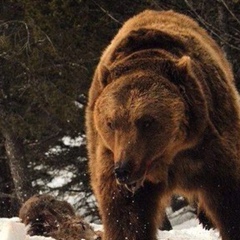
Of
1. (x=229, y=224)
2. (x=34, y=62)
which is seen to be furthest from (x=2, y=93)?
(x=229, y=224)

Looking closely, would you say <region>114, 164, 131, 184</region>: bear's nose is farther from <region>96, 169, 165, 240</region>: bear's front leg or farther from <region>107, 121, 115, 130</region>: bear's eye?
<region>96, 169, 165, 240</region>: bear's front leg

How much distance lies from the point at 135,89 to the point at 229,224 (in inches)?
51.8

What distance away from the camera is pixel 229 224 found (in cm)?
497

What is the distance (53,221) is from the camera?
6.62 m

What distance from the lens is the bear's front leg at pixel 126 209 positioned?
4734mm

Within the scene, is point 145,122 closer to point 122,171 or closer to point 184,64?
point 122,171

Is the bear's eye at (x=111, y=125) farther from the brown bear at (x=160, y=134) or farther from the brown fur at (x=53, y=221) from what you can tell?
the brown fur at (x=53, y=221)

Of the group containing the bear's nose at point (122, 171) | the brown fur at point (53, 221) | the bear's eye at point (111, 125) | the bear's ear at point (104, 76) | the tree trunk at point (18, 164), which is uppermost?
the bear's ear at point (104, 76)

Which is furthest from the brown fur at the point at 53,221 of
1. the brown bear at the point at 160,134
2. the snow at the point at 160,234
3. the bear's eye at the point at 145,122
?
the bear's eye at the point at 145,122

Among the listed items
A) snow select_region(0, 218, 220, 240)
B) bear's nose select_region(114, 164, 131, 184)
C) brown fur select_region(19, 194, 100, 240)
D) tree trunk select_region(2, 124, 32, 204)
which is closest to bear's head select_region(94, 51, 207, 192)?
bear's nose select_region(114, 164, 131, 184)

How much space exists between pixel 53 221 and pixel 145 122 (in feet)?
8.81

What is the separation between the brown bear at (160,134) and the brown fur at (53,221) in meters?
1.38

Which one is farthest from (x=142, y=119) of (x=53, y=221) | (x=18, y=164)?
(x=18, y=164)

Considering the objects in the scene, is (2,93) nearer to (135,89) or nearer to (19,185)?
(19,185)
